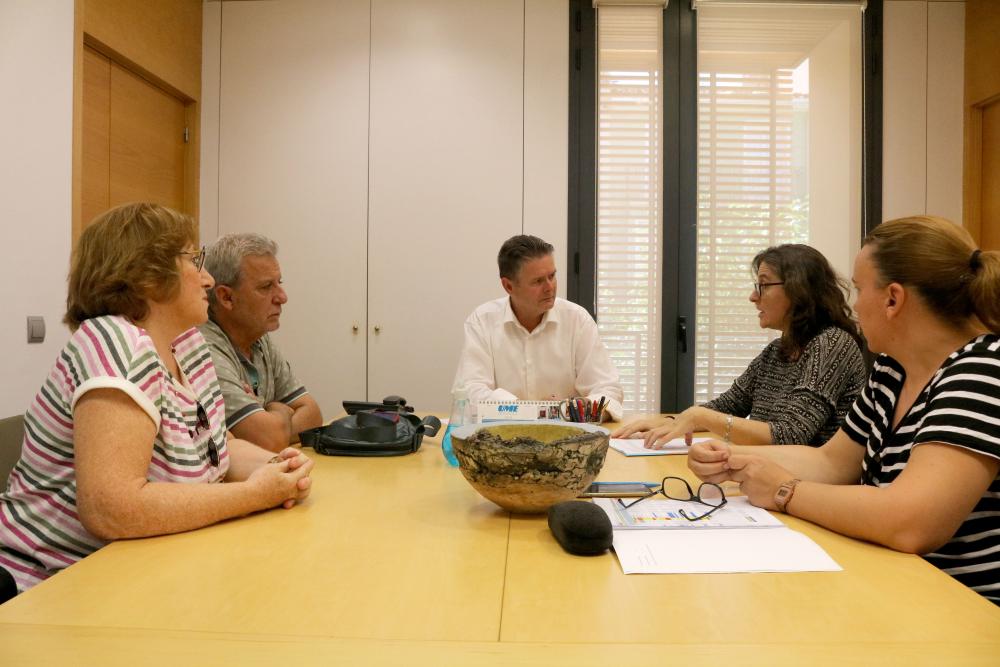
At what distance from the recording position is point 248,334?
2.19 m

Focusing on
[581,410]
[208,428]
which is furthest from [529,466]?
[581,410]

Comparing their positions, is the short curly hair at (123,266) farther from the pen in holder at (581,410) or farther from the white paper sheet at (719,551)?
the pen in holder at (581,410)

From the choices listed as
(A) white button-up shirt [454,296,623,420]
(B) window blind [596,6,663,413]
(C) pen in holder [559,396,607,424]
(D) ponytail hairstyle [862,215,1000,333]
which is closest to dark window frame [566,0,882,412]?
(B) window blind [596,6,663,413]

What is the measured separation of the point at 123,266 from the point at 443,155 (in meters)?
2.64

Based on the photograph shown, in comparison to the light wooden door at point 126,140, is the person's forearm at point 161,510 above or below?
below

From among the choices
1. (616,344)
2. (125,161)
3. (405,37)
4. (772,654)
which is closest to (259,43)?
(405,37)

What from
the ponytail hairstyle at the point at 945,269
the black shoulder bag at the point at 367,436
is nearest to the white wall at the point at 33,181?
the black shoulder bag at the point at 367,436

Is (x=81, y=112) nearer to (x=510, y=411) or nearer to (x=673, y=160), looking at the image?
(x=510, y=411)

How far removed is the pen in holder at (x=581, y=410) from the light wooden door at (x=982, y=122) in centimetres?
265

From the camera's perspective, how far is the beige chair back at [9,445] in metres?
1.57

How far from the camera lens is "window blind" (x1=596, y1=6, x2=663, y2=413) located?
3.87 meters

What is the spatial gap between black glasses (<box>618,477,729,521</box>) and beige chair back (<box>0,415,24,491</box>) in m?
1.30

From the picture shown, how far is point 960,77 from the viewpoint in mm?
3834

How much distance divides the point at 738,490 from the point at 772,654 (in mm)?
721
